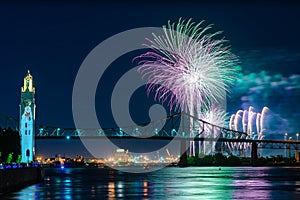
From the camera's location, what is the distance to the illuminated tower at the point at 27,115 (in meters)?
124

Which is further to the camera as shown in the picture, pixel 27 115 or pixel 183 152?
pixel 183 152

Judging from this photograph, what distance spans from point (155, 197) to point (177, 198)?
60.8 inches

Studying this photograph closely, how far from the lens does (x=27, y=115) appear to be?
12700 cm

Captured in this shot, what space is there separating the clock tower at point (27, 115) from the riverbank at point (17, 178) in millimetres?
52971

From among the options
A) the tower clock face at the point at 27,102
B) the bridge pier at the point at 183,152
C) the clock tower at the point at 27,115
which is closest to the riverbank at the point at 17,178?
the clock tower at the point at 27,115

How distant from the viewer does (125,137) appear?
166000 mm

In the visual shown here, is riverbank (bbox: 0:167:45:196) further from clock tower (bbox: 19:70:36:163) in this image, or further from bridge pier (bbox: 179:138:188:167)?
bridge pier (bbox: 179:138:188:167)

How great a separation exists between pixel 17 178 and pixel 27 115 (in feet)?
241

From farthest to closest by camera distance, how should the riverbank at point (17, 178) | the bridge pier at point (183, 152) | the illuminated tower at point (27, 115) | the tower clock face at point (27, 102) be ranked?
the bridge pier at point (183, 152), the tower clock face at point (27, 102), the illuminated tower at point (27, 115), the riverbank at point (17, 178)

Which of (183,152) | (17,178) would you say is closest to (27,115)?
(183,152)

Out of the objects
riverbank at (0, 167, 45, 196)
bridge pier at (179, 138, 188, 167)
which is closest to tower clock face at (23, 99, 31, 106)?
bridge pier at (179, 138, 188, 167)

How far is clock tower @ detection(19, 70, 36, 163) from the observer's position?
4879 inches

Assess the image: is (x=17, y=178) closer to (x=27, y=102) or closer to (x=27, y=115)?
Answer: (x=27, y=115)

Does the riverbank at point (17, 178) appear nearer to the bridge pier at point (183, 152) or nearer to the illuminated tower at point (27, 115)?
the illuminated tower at point (27, 115)
